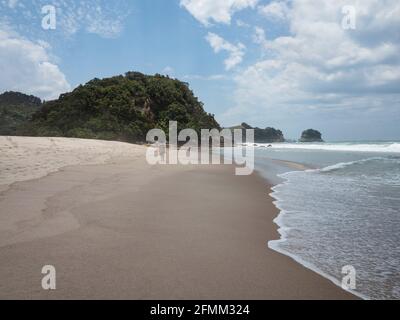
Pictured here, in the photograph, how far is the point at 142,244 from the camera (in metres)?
3.78

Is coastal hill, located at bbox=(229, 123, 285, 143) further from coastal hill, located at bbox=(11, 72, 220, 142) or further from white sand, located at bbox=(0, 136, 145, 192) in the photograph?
white sand, located at bbox=(0, 136, 145, 192)

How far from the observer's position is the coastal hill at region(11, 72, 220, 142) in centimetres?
3362

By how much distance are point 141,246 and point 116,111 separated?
35.5 meters

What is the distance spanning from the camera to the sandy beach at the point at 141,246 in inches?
108

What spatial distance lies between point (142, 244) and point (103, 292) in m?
1.18

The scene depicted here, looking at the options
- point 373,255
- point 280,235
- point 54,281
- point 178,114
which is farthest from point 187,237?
point 178,114

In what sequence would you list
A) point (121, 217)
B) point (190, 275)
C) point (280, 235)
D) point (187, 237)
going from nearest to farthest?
point (190, 275) → point (187, 237) → point (280, 235) → point (121, 217)

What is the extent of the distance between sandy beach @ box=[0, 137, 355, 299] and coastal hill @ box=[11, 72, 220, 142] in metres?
26.5

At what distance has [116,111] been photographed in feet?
122

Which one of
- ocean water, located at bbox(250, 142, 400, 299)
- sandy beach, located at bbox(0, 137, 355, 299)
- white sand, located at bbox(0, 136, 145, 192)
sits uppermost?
white sand, located at bbox(0, 136, 145, 192)

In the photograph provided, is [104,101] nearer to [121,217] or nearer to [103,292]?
[121,217]
